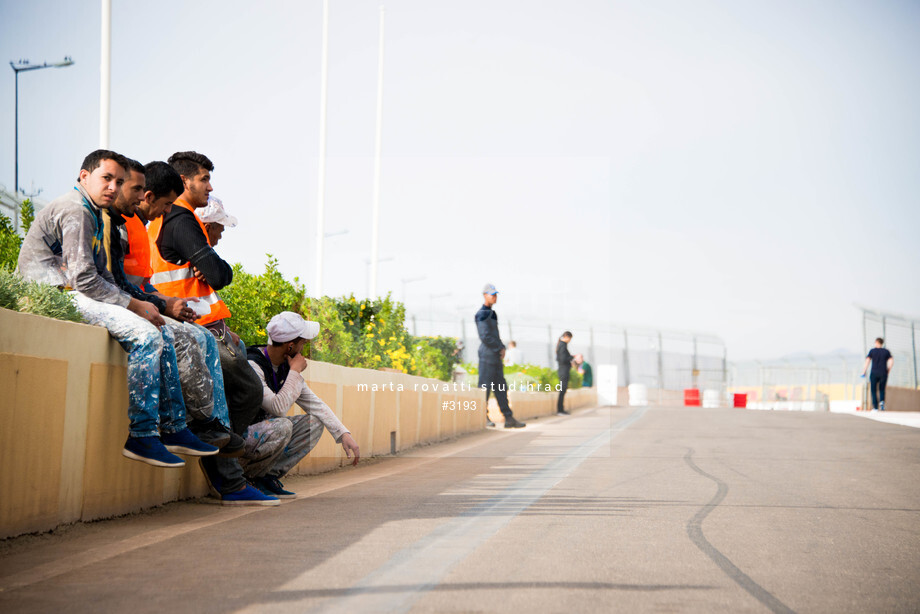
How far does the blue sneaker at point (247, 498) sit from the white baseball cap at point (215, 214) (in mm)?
1800

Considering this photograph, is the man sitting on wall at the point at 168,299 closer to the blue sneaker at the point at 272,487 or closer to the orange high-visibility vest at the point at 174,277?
the orange high-visibility vest at the point at 174,277

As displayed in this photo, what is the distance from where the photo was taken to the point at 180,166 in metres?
6.67

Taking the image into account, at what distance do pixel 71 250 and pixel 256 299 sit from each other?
440 centimetres

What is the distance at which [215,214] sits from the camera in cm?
694

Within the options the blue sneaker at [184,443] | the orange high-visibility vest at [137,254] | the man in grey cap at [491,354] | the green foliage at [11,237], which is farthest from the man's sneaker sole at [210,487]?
the man in grey cap at [491,354]

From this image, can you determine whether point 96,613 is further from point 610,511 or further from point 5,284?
point 610,511

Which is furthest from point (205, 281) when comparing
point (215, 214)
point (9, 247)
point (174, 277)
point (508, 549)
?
point (9, 247)

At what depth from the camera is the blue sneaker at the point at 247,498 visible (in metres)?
6.68

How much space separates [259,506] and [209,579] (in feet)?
8.50

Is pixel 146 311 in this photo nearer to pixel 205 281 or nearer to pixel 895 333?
pixel 205 281

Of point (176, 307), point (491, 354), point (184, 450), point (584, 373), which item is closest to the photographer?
point (184, 450)

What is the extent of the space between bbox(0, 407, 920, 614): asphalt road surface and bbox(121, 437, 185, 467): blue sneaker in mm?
384

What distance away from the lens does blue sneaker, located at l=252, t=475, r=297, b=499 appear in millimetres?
7165

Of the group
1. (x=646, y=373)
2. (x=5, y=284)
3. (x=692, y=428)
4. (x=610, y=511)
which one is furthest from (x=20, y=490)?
(x=646, y=373)
